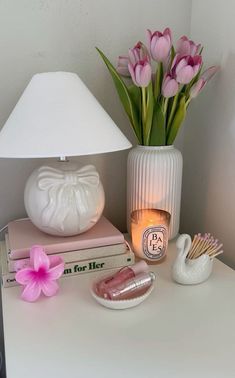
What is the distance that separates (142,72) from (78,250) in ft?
1.41

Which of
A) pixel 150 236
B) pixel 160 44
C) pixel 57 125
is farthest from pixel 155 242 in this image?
pixel 160 44

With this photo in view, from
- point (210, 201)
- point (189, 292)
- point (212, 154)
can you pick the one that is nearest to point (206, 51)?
point (212, 154)

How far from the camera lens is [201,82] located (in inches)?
32.6

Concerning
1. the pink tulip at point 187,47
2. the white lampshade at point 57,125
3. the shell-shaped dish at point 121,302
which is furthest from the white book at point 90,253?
the pink tulip at point 187,47

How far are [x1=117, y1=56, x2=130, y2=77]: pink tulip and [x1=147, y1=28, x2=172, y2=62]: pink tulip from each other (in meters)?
0.09

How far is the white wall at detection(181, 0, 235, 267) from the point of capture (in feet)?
2.91

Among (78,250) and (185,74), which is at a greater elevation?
(185,74)

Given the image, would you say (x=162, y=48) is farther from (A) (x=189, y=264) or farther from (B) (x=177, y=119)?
(A) (x=189, y=264)

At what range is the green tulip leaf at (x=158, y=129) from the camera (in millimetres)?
865

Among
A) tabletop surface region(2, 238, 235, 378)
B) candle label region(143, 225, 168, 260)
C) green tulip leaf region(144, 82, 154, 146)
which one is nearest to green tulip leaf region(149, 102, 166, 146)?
green tulip leaf region(144, 82, 154, 146)

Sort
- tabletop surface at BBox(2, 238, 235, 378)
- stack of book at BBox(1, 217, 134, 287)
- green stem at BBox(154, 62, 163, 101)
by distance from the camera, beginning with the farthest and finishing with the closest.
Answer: green stem at BBox(154, 62, 163, 101)
stack of book at BBox(1, 217, 134, 287)
tabletop surface at BBox(2, 238, 235, 378)

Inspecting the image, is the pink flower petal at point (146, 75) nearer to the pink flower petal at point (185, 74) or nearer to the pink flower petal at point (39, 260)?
the pink flower petal at point (185, 74)

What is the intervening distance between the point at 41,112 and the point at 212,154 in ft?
1.73

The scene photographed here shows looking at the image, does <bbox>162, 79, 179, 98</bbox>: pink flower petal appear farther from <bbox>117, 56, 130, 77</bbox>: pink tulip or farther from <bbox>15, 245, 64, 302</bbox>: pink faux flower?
<bbox>15, 245, 64, 302</bbox>: pink faux flower
